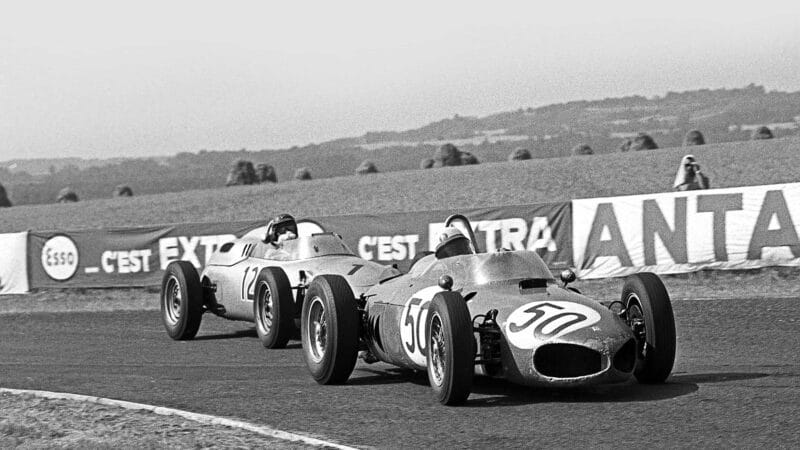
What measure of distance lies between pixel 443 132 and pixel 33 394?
497 ft

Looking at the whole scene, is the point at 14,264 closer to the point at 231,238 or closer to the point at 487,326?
the point at 231,238

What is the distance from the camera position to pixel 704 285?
1844cm

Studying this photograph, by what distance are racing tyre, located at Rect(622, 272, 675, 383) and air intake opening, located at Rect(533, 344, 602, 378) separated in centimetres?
77

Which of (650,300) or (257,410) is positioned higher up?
(650,300)

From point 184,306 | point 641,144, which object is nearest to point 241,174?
point 641,144

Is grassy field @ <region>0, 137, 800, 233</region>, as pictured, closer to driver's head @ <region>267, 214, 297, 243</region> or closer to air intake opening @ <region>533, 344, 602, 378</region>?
driver's head @ <region>267, 214, 297, 243</region>

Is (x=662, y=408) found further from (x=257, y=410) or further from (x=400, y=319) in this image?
(x=257, y=410)

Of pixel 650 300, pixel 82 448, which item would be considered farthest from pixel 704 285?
pixel 82 448

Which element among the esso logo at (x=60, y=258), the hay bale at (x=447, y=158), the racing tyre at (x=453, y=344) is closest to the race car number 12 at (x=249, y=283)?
the racing tyre at (x=453, y=344)

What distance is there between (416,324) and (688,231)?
995 cm

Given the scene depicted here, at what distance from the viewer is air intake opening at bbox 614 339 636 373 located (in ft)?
28.7

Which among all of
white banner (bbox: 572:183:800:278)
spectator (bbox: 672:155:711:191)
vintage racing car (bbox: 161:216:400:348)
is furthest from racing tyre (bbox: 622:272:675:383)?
spectator (bbox: 672:155:711:191)

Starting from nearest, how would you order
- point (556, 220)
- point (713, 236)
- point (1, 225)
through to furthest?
point (713, 236) → point (556, 220) → point (1, 225)

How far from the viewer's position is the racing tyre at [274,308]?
13.4 m
